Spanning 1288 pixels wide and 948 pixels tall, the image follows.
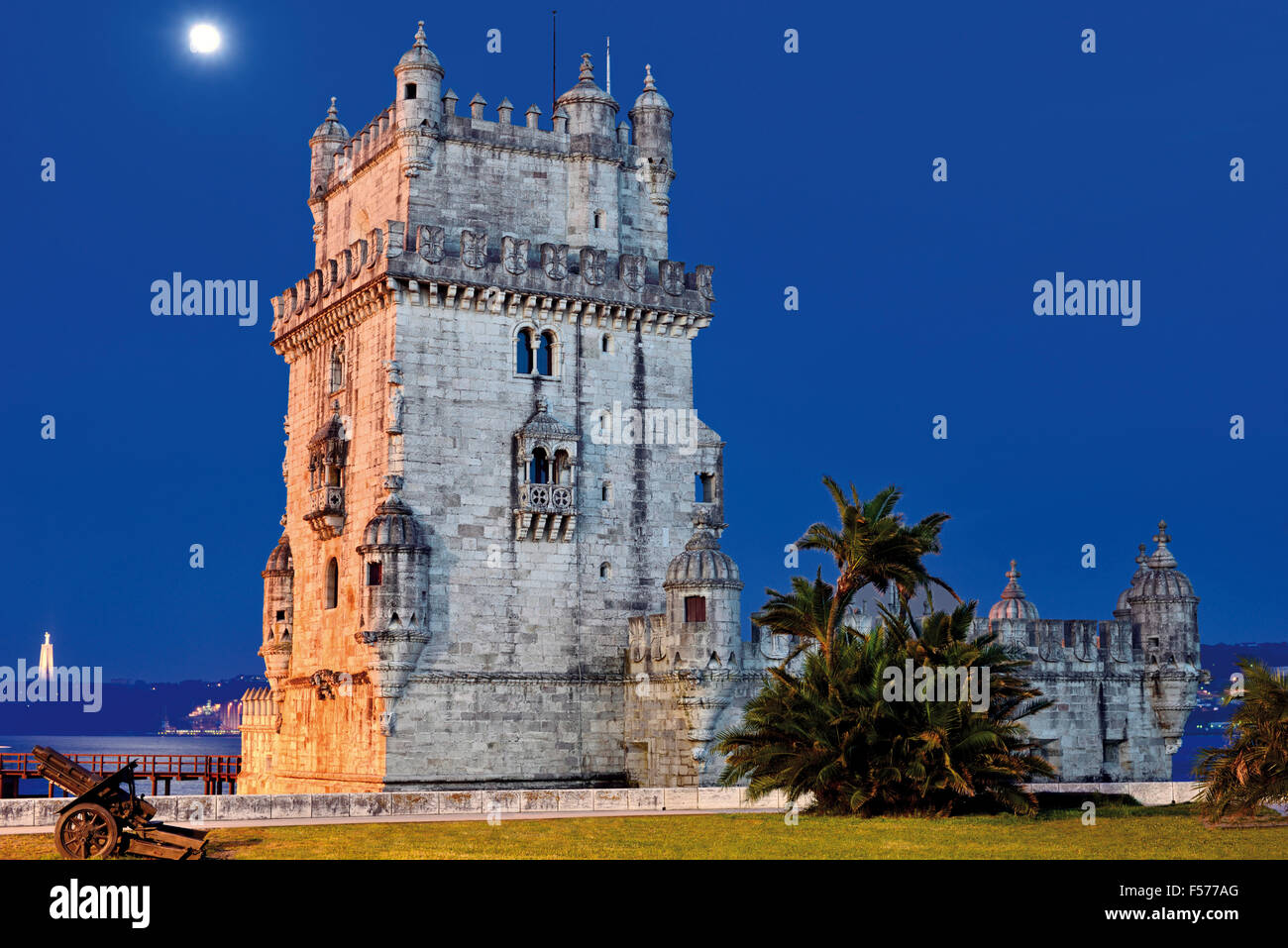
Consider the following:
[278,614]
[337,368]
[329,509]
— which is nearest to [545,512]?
[329,509]

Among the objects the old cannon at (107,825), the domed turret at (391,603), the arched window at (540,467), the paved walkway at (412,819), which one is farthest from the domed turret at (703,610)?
the old cannon at (107,825)

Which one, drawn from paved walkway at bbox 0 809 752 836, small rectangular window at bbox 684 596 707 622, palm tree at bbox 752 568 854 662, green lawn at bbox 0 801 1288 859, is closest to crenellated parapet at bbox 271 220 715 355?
small rectangular window at bbox 684 596 707 622

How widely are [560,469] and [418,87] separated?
11673 millimetres

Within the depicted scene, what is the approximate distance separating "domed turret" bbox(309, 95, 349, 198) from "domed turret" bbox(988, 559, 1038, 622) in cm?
2636

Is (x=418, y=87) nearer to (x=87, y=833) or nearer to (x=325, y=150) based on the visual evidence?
(x=325, y=150)

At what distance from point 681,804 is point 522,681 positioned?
28.9 ft

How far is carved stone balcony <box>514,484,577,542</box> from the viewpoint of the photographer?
141 feet

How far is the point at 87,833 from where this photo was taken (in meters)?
21.9

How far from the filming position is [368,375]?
43469 millimetres

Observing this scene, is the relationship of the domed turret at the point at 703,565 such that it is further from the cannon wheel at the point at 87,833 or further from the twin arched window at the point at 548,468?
the cannon wheel at the point at 87,833
